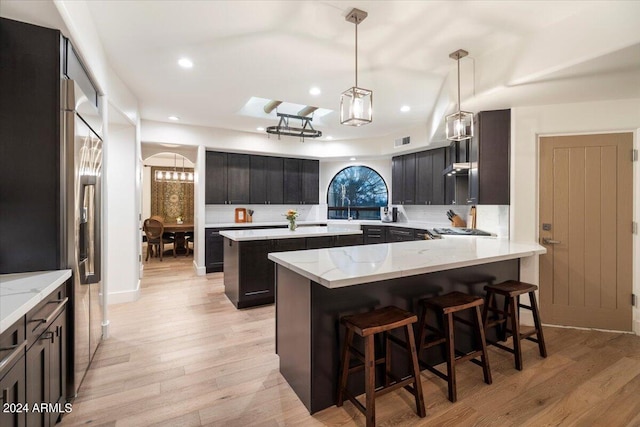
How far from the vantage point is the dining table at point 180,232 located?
7.20 meters

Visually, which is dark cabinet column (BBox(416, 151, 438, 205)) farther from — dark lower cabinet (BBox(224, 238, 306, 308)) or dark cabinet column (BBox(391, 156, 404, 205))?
dark lower cabinet (BBox(224, 238, 306, 308))

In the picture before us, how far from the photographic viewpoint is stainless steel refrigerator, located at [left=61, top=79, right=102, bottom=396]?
75.1 inches

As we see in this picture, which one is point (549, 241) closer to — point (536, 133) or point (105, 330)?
point (536, 133)

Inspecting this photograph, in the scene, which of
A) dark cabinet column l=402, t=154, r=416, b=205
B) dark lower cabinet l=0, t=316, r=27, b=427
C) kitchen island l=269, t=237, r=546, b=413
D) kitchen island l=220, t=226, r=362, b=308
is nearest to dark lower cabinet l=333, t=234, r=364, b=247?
kitchen island l=220, t=226, r=362, b=308

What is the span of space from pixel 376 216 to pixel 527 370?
5129mm

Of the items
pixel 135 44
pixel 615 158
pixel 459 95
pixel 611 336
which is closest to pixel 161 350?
pixel 135 44

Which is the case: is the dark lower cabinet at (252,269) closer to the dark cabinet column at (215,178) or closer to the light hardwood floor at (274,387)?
the light hardwood floor at (274,387)

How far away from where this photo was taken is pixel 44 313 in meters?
1.58

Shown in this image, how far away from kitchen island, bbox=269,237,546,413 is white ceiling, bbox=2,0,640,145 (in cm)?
156

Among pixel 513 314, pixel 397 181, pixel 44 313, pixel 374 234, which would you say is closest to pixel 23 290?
pixel 44 313

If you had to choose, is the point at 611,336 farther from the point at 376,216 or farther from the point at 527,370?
the point at 376,216

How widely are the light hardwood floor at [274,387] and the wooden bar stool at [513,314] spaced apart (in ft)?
0.45

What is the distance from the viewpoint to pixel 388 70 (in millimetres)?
3238

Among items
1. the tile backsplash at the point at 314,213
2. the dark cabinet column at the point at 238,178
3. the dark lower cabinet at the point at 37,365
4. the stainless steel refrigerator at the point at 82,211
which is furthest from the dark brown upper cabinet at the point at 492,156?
the dark cabinet column at the point at 238,178
